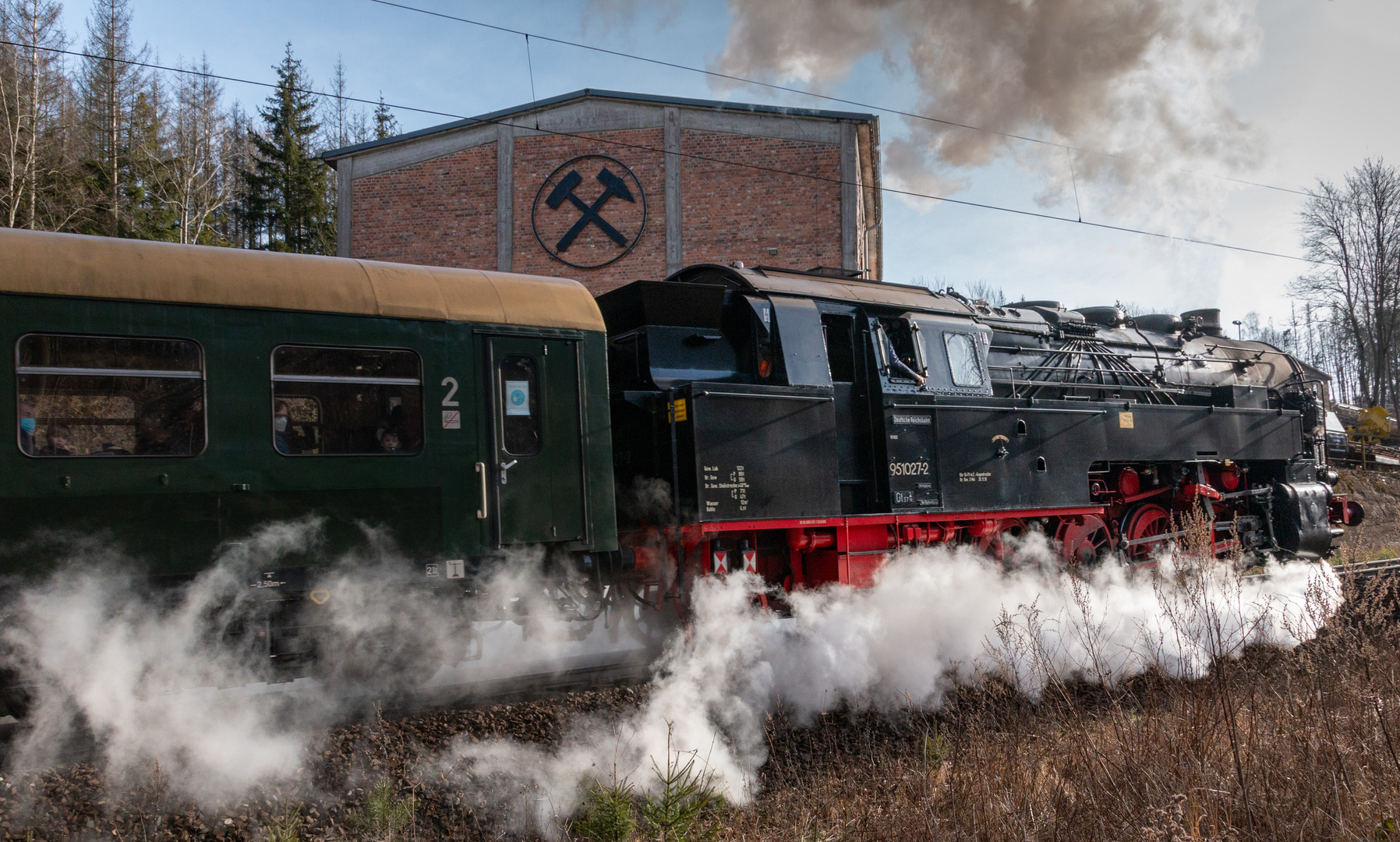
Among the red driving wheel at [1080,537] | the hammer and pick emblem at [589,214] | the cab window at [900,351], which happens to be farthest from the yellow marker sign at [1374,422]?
the cab window at [900,351]

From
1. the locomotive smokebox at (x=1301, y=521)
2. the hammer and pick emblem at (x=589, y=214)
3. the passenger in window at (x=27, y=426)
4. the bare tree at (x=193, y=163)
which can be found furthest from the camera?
the bare tree at (x=193, y=163)

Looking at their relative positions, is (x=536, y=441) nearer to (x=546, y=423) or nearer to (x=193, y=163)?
(x=546, y=423)

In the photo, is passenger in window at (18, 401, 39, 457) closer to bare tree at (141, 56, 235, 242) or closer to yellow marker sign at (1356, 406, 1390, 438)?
bare tree at (141, 56, 235, 242)

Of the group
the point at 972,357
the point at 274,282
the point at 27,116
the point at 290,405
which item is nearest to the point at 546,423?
Answer: the point at 290,405

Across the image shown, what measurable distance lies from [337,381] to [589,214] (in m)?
13.5

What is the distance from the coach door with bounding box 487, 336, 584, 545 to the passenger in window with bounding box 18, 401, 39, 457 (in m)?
2.44

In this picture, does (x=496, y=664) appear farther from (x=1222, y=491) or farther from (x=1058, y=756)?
(x=1222, y=491)

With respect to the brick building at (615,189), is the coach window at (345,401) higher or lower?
lower

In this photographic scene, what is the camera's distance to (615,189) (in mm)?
18141

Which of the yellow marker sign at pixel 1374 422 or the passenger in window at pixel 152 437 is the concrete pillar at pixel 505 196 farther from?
the yellow marker sign at pixel 1374 422

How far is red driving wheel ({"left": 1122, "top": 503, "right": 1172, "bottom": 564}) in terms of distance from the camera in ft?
32.6

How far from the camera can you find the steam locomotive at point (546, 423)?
480cm

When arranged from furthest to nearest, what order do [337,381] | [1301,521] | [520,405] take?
[1301,521] < [520,405] < [337,381]

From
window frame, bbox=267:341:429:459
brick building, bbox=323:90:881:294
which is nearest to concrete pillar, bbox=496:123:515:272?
brick building, bbox=323:90:881:294
